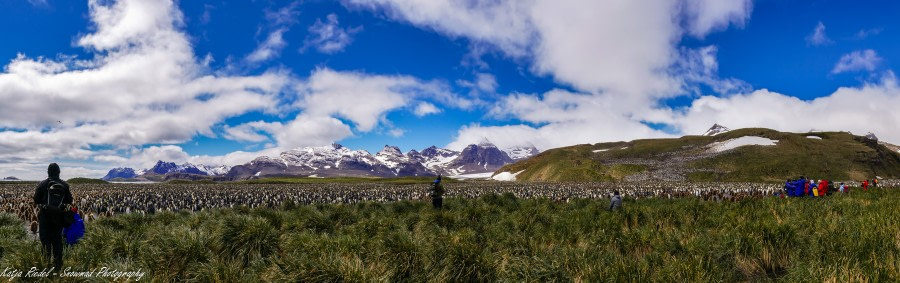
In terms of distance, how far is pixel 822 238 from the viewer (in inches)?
317

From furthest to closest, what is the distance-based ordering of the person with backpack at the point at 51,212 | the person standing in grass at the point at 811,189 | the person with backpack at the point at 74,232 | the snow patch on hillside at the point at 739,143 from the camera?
the snow patch on hillside at the point at 739,143 < the person standing in grass at the point at 811,189 < the person with backpack at the point at 74,232 < the person with backpack at the point at 51,212

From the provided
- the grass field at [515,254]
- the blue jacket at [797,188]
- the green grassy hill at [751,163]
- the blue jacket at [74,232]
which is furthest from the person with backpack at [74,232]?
the green grassy hill at [751,163]

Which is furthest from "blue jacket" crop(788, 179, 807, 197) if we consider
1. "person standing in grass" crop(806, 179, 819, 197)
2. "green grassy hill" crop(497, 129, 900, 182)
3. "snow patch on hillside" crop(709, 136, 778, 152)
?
"snow patch on hillside" crop(709, 136, 778, 152)

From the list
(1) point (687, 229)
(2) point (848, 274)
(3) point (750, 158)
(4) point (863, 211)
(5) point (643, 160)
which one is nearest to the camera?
(2) point (848, 274)

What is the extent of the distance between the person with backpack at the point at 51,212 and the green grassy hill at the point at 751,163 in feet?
335

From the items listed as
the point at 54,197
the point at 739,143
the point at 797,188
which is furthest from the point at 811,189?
the point at 739,143

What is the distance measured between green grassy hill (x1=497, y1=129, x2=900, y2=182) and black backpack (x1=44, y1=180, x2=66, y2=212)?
335 feet

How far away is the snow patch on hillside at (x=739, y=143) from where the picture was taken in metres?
115

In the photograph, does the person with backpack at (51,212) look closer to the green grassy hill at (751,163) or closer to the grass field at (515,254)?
the grass field at (515,254)

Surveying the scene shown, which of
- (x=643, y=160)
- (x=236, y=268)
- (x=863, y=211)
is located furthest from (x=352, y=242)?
(x=643, y=160)

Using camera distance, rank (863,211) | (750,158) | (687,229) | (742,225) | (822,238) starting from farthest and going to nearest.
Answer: (750,158) → (863,211) → (687,229) → (742,225) → (822,238)

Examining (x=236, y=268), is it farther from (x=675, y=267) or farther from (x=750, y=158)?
(x=750, y=158)

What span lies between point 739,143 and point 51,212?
14153 cm

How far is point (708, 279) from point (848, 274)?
1641 millimetres
